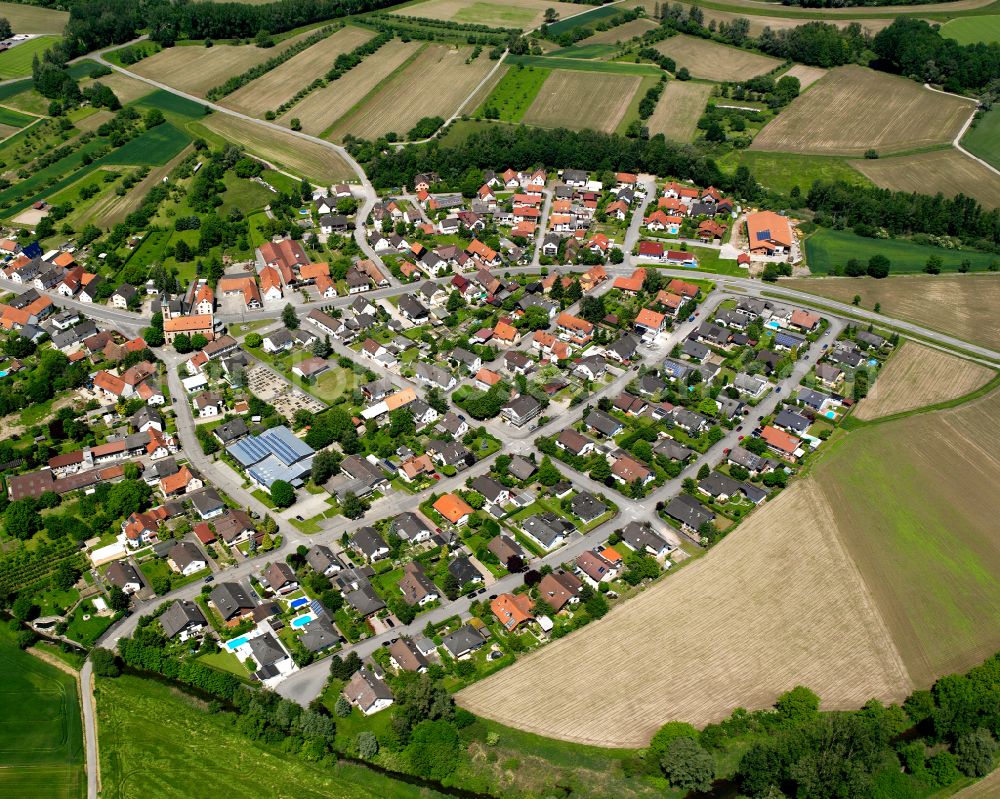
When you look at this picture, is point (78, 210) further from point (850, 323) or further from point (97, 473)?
point (850, 323)

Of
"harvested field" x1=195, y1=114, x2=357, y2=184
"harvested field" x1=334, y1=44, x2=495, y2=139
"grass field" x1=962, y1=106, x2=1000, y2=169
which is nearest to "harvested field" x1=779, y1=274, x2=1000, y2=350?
"grass field" x1=962, y1=106, x2=1000, y2=169

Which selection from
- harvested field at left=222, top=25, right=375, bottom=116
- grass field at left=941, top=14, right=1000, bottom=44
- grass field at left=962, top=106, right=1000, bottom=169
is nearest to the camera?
grass field at left=962, top=106, right=1000, bottom=169

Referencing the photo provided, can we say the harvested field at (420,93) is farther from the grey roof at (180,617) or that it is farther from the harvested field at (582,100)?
the grey roof at (180,617)

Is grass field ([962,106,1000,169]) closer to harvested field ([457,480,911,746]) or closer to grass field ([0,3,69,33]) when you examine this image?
harvested field ([457,480,911,746])

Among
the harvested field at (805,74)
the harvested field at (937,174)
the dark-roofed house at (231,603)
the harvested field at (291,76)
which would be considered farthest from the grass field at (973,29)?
the dark-roofed house at (231,603)

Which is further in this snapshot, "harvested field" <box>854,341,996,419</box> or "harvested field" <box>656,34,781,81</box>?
"harvested field" <box>656,34,781,81</box>

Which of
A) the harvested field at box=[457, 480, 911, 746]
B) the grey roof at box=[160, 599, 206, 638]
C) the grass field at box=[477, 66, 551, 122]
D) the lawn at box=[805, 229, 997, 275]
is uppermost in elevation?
the grass field at box=[477, 66, 551, 122]
